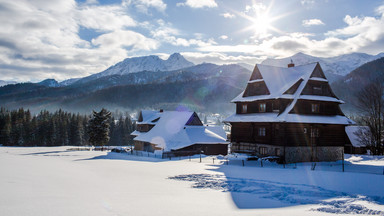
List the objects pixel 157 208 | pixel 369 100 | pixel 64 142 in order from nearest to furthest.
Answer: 1. pixel 157 208
2. pixel 369 100
3. pixel 64 142

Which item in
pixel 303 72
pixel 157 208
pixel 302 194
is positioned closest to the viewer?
pixel 157 208

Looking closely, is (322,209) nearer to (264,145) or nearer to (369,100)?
(264,145)

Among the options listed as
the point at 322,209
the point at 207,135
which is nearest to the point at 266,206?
the point at 322,209

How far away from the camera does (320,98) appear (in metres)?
34.6

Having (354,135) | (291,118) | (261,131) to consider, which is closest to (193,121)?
(261,131)

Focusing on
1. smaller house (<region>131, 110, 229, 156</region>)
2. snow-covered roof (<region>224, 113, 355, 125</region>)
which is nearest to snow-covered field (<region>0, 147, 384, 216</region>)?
snow-covered roof (<region>224, 113, 355, 125</region>)

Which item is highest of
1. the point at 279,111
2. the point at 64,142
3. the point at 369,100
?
the point at 369,100

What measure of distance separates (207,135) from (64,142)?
72.9 m

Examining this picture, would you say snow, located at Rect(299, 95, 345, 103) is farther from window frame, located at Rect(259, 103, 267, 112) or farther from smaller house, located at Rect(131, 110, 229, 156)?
smaller house, located at Rect(131, 110, 229, 156)

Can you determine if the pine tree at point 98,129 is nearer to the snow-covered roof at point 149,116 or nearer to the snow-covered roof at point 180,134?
the snow-covered roof at point 149,116

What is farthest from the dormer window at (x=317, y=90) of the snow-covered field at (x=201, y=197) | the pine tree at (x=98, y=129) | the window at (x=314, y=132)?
the pine tree at (x=98, y=129)

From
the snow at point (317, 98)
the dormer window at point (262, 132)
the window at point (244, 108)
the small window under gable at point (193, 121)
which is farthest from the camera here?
the small window under gable at point (193, 121)

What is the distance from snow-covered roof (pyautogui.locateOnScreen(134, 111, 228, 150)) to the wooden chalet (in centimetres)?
973

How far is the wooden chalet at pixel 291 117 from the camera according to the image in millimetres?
32812
